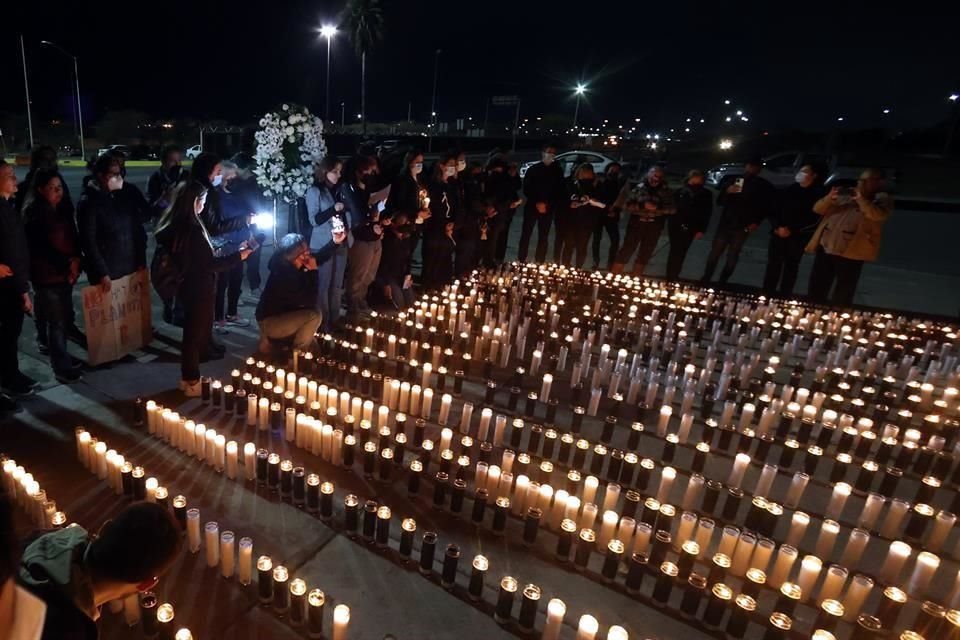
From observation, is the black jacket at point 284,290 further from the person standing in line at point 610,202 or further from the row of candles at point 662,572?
the person standing in line at point 610,202

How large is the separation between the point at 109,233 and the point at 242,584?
11.8 ft

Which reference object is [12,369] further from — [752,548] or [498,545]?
[752,548]

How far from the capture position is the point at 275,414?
412 cm

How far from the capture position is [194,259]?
436 cm

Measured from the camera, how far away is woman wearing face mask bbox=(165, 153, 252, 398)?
4270 mm

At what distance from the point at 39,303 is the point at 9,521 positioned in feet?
14.7

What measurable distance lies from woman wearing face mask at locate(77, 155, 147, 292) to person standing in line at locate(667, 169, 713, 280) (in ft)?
24.1

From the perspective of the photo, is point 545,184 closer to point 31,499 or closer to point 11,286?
point 11,286

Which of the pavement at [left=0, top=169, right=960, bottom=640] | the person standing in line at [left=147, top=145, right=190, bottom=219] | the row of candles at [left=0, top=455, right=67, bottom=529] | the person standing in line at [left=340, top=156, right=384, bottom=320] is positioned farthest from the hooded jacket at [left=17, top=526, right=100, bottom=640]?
the person standing in line at [left=147, top=145, right=190, bottom=219]

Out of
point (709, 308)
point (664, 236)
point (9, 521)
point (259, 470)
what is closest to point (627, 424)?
point (259, 470)

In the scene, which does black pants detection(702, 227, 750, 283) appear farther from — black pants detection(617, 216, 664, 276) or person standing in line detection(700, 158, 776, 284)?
black pants detection(617, 216, 664, 276)

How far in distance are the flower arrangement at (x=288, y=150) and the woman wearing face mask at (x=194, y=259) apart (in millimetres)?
3054

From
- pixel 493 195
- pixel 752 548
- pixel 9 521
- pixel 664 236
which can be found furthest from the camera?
pixel 664 236

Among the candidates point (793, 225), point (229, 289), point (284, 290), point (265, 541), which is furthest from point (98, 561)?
point (793, 225)
